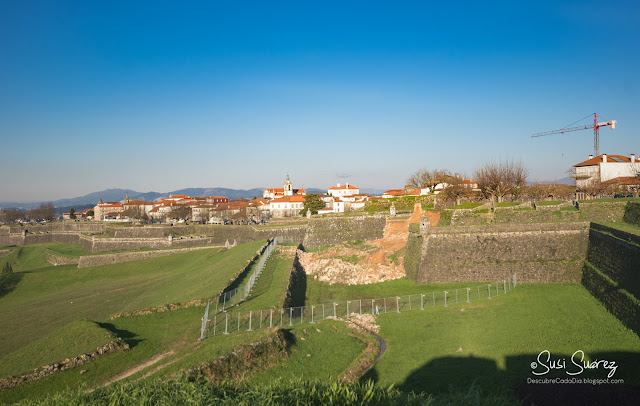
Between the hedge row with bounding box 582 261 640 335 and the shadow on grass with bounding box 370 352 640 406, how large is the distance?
2767 millimetres

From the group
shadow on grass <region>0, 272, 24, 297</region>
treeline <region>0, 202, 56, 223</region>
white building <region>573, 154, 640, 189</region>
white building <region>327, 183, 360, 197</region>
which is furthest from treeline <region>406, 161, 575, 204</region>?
treeline <region>0, 202, 56, 223</region>

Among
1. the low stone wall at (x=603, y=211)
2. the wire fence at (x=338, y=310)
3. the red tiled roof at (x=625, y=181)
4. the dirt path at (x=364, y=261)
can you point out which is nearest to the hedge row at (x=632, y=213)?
the low stone wall at (x=603, y=211)

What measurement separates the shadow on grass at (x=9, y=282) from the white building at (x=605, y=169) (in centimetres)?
6720

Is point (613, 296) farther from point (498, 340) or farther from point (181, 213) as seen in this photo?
point (181, 213)

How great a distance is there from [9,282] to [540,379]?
48883mm

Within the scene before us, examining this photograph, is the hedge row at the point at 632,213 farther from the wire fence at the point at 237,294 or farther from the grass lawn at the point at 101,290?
the grass lawn at the point at 101,290

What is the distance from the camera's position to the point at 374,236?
50.5m

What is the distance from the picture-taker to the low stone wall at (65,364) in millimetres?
15477

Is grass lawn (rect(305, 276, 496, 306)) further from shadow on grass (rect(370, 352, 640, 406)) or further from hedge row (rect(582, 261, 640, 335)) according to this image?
shadow on grass (rect(370, 352, 640, 406))

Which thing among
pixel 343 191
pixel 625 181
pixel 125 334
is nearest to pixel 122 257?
pixel 125 334

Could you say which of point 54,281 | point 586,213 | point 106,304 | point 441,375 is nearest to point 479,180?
point 586,213

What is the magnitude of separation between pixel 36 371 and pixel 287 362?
10.2 metres

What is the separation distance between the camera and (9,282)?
4209 cm

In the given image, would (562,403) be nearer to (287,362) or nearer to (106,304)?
(287,362)
